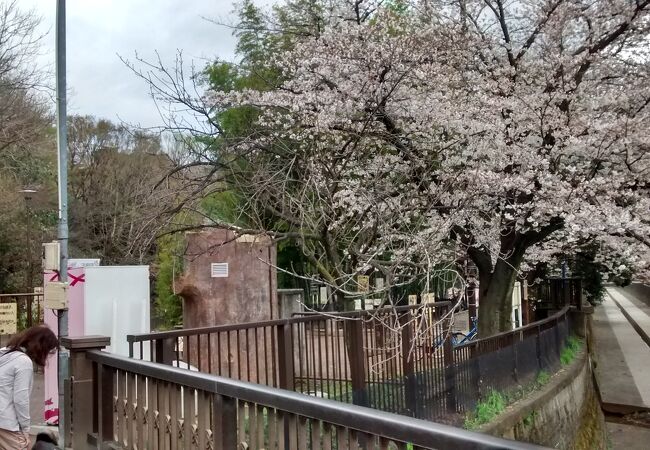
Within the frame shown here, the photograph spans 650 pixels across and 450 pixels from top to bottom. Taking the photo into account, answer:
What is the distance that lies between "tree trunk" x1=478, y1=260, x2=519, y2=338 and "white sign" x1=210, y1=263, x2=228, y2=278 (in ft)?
22.6

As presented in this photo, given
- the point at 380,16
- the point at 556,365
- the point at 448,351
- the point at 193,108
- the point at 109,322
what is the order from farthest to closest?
1. the point at 556,365
2. the point at 380,16
3. the point at 193,108
4. the point at 448,351
5. the point at 109,322

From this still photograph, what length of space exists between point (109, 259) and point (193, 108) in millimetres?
23290

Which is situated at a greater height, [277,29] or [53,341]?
[277,29]

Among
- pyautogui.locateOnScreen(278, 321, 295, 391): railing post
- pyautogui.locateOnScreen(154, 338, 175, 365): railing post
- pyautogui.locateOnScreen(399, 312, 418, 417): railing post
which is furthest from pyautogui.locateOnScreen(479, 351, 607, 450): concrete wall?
pyautogui.locateOnScreen(154, 338, 175, 365): railing post

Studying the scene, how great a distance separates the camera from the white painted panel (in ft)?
26.1

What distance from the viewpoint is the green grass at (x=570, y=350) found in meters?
15.5

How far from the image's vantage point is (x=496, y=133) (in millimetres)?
12352

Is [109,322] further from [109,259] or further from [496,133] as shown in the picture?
[109,259]

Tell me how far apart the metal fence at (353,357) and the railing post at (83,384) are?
0.45 metres

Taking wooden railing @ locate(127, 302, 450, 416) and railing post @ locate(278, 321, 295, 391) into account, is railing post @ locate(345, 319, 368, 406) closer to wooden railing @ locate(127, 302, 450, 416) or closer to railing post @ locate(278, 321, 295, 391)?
wooden railing @ locate(127, 302, 450, 416)

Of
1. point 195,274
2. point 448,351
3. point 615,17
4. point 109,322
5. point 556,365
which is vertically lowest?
point 556,365

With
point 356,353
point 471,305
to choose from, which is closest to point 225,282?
point 356,353

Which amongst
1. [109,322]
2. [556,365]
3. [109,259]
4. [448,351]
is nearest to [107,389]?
[109,322]

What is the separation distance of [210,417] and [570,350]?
15237mm
